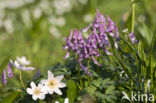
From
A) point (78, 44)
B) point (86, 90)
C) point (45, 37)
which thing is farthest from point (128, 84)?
point (45, 37)

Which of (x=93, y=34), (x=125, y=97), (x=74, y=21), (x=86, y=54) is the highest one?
(x=74, y=21)

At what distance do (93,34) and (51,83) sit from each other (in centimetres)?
42

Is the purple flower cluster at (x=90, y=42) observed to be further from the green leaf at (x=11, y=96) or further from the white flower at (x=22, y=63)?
the green leaf at (x=11, y=96)

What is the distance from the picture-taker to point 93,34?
169 cm

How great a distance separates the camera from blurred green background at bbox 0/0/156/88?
4117mm

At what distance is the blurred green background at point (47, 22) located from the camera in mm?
4117

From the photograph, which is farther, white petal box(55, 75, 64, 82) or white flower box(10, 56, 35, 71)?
white flower box(10, 56, 35, 71)

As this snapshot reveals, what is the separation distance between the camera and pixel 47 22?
531cm

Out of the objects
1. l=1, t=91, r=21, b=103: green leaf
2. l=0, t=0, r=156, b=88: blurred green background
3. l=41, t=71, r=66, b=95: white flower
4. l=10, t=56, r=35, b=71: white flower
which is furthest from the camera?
l=0, t=0, r=156, b=88: blurred green background

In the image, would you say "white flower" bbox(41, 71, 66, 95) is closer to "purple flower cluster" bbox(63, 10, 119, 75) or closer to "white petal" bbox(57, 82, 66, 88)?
"white petal" bbox(57, 82, 66, 88)

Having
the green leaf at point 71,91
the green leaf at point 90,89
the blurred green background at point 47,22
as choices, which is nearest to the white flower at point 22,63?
the green leaf at point 71,91

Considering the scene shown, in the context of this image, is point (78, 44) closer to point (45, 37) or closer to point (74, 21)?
point (45, 37)

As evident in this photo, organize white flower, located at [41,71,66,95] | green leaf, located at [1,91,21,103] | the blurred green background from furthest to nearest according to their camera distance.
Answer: the blurred green background < white flower, located at [41,71,66,95] < green leaf, located at [1,91,21,103]

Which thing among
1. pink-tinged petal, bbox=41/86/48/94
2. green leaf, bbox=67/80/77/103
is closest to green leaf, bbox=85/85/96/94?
green leaf, bbox=67/80/77/103
